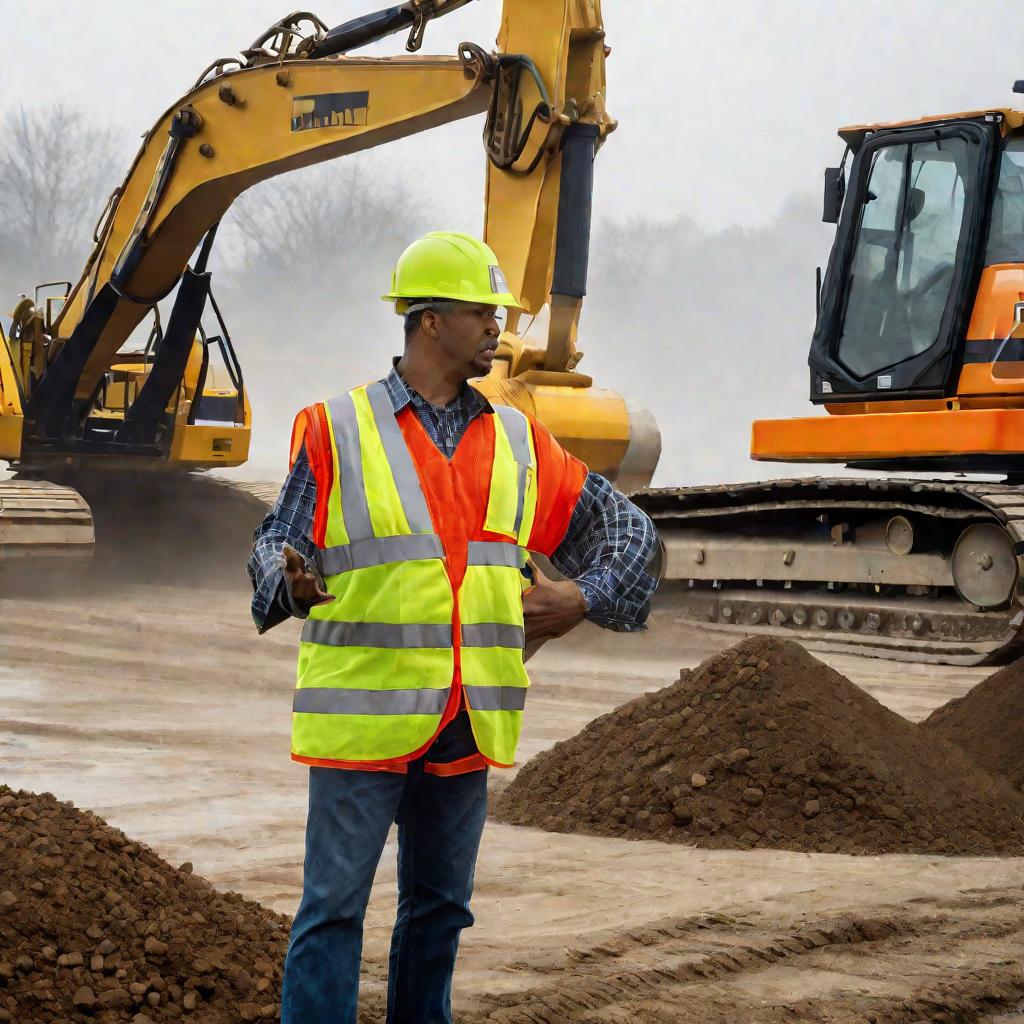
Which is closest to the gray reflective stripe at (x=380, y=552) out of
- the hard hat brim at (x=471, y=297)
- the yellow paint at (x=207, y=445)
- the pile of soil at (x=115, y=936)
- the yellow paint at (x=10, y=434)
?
the hard hat brim at (x=471, y=297)

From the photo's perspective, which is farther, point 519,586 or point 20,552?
point 20,552

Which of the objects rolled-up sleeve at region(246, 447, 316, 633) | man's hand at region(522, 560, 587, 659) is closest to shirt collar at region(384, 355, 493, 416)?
rolled-up sleeve at region(246, 447, 316, 633)

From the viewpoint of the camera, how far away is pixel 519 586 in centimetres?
296

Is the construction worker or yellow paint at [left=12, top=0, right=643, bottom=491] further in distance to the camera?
yellow paint at [left=12, top=0, right=643, bottom=491]

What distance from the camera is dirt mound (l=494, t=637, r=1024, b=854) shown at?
5535 mm

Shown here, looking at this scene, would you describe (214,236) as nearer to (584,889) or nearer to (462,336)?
(584,889)

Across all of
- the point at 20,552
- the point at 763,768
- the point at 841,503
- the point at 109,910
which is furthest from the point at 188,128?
the point at 109,910

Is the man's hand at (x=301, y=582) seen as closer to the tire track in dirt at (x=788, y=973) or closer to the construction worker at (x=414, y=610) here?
the construction worker at (x=414, y=610)

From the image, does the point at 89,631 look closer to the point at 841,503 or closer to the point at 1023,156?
the point at 841,503

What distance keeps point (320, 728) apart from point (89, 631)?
8.34 meters

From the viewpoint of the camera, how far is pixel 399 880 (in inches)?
115

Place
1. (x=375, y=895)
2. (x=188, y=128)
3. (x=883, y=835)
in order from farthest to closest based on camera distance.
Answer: (x=188, y=128), (x=883, y=835), (x=375, y=895)

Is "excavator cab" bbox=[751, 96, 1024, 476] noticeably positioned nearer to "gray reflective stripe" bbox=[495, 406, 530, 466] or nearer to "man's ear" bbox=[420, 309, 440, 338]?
"gray reflective stripe" bbox=[495, 406, 530, 466]

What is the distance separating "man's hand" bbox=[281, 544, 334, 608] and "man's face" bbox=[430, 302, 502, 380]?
0.53 meters
